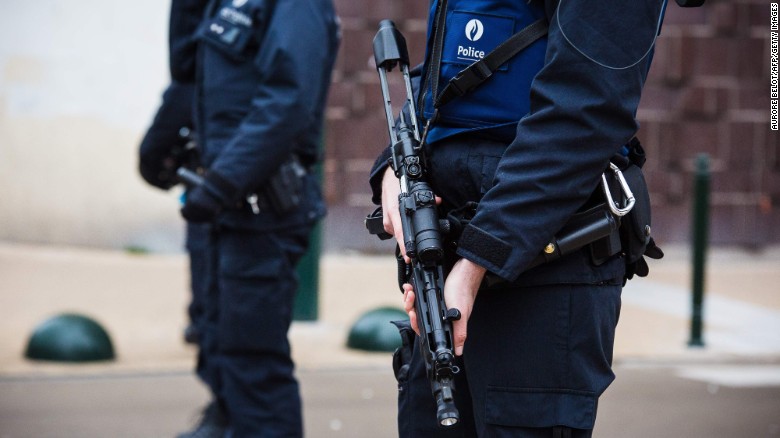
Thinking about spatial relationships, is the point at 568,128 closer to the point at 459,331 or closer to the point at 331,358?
the point at 459,331

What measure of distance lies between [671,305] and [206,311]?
492cm

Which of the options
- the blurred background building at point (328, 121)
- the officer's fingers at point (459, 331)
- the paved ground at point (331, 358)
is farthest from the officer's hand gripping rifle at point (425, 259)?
the blurred background building at point (328, 121)

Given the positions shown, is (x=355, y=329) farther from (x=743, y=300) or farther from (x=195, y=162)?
(x=743, y=300)

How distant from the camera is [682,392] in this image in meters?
6.06

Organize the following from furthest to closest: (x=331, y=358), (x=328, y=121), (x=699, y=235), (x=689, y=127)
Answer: (x=689, y=127)
(x=328, y=121)
(x=699, y=235)
(x=331, y=358)

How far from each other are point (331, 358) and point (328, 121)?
367cm

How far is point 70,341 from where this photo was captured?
624cm

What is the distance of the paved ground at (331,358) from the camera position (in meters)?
5.41

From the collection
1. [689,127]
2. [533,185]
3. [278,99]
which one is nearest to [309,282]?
[278,99]

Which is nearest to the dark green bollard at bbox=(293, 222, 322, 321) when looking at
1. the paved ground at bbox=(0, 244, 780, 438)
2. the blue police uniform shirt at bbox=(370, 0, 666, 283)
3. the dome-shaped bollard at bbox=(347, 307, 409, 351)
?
the paved ground at bbox=(0, 244, 780, 438)

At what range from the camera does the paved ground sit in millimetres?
5406

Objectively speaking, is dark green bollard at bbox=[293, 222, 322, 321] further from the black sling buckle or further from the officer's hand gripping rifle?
the black sling buckle

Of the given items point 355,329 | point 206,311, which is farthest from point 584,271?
point 355,329

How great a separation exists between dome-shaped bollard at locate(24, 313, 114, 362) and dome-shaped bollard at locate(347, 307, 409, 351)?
4.41 ft
